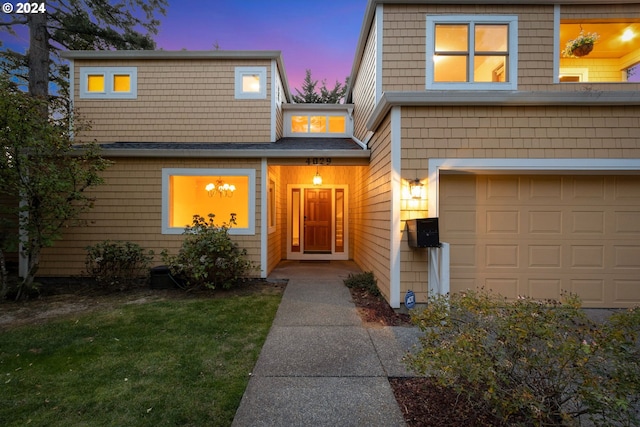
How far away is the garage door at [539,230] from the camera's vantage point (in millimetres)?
4414

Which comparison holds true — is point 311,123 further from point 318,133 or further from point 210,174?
point 210,174

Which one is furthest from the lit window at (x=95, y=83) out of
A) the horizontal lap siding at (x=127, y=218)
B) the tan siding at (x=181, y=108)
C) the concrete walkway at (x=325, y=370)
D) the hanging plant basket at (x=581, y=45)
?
the hanging plant basket at (x=581, y=45)

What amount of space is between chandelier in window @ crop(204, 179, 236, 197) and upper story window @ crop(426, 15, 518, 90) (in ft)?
15.7

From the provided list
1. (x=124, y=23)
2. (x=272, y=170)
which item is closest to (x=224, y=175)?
(x=272, y=170)

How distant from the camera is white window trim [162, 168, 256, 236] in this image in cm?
627

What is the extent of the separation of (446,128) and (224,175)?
4459mm

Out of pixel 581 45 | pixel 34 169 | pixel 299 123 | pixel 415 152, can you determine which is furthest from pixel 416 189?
pixel 34 169

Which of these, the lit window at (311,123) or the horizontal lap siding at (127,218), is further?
the lit window at (311,123)

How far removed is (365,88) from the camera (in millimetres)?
7047

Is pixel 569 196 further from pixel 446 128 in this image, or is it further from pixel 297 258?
pixel 297 258

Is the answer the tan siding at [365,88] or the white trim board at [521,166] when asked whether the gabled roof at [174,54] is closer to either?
the tan siding at [365,88]

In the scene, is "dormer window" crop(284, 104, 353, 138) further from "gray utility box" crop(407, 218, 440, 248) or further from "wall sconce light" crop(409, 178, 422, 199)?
"gray utility box" crop(407, 218, 440, 248)

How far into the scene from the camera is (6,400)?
7.59ft

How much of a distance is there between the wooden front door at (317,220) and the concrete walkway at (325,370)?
4241mm
